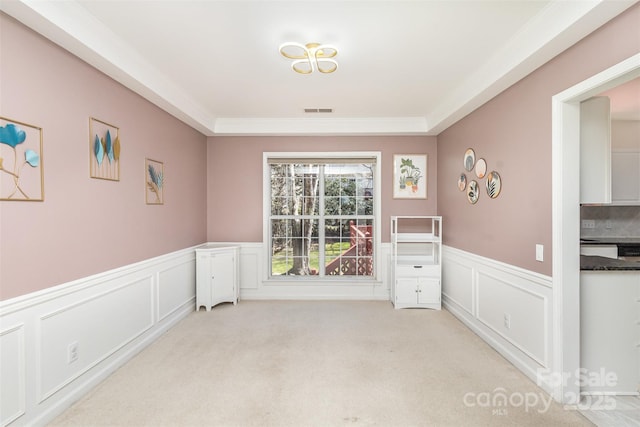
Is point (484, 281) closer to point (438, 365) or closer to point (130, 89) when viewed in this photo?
point (438, 365)

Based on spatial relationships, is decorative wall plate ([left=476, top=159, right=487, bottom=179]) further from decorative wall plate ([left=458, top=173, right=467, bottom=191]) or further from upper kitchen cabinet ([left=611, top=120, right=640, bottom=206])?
upper kitchen cabinet ([left=611, top=120, right=640, bottom=206])

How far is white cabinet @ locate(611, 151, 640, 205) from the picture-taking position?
3703 millimetres

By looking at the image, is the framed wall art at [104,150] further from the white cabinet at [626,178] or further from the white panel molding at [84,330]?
the white cabinet at [626,178]

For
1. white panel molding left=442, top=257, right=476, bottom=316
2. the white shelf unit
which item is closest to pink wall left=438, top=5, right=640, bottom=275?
white panel molding left=442, top=257, right=476, bottom=316

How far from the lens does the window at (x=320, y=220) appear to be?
4.79 meters

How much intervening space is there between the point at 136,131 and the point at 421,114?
349 centimetres

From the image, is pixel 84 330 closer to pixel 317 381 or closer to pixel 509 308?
pixel 317 381

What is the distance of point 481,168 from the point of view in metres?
3.25

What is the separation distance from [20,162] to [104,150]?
72 centimetres

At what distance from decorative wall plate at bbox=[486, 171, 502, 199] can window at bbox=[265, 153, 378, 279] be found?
1907mm

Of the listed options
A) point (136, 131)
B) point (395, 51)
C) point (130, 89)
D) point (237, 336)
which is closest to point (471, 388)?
point (237, 336)

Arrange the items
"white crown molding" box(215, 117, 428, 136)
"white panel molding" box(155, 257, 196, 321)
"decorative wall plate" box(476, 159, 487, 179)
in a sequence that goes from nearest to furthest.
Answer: "decorative wall plate" box(476, 159, 487, 179)
"white panel molding" box(155, 257, 196, 321)
"white crown molding" box(215, 117, 428, 136)

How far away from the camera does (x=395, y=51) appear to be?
2.51m

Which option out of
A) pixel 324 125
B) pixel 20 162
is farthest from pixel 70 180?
pixel 324 125
